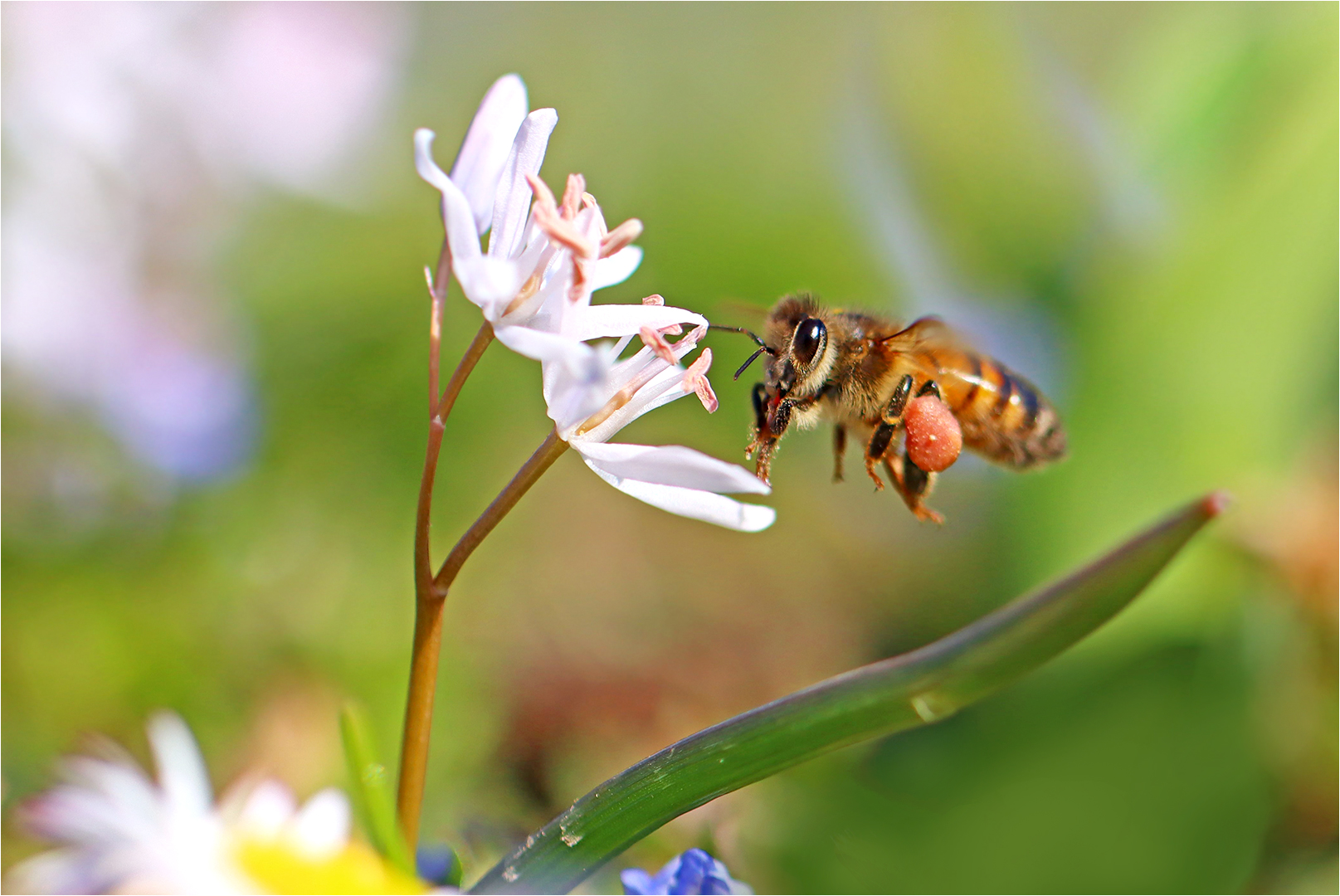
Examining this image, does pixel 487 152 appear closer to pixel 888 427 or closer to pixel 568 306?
pixel 568 306

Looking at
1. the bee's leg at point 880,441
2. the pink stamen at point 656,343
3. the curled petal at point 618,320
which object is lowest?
the pink stamen at point 656,343

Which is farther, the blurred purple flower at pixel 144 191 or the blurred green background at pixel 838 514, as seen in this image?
the blurred purple flower at pixel 144 191

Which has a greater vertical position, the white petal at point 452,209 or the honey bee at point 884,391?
the honey bee at point 884,391

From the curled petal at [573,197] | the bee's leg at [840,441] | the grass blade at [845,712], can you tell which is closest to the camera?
the grass blade at [845,712]

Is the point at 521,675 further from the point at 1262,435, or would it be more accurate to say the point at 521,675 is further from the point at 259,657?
the point at 1262,435

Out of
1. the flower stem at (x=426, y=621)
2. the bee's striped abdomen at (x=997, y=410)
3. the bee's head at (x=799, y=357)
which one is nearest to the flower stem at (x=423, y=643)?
the flower stem at (x=426, y=621)

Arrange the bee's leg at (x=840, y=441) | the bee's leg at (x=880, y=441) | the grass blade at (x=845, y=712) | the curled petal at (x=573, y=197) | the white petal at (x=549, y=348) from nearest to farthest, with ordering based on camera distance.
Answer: the grass blade at (x=845, y=712) → the white petal at (x=549, y=348) → the curled petal at (x=573, y=197) → the bee's leg at (x=880, y=441) → the bee's leg at (x=840, y=441)

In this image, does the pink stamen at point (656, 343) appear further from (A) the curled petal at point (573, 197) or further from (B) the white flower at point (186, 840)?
(B) the white flower at point (186, 840)

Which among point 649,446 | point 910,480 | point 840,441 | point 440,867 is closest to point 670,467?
point 649,446

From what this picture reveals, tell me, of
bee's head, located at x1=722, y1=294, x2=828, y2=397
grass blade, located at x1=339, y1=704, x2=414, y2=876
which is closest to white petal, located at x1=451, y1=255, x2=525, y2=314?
grass blade, located at x1=339, y1=704, x2=414, y2=876

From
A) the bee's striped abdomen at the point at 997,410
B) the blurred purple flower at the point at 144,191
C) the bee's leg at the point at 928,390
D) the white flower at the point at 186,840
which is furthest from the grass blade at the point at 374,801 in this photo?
the blurred purple flower at the point at 144,191
